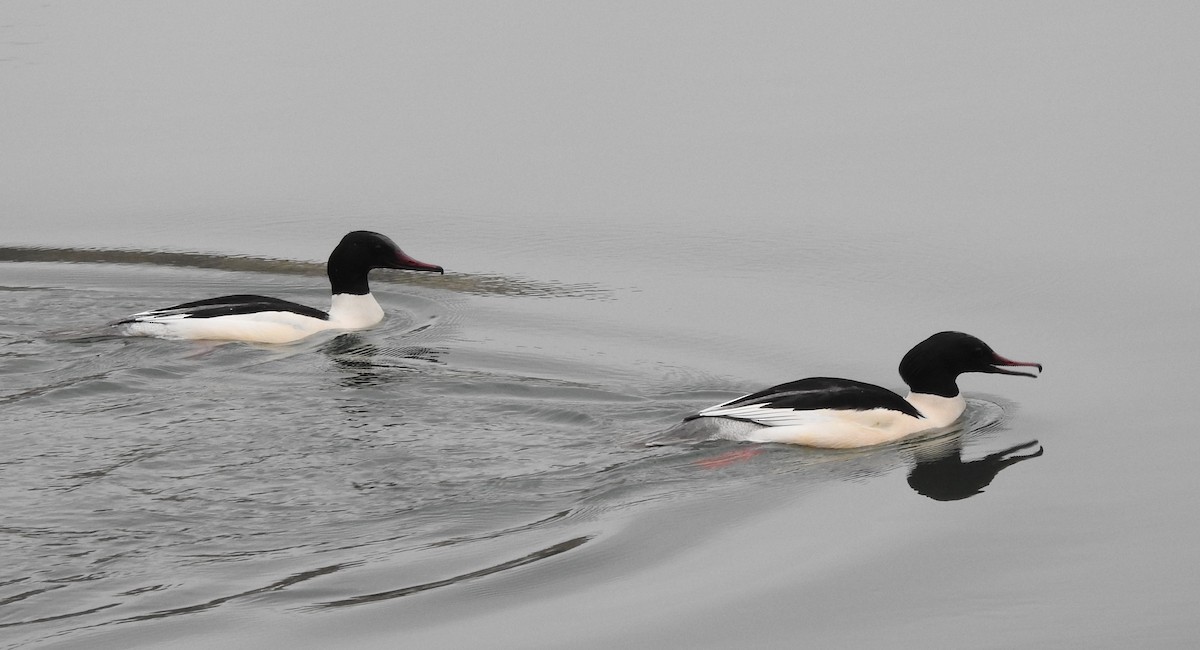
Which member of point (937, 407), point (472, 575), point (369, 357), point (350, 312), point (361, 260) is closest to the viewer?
point (472, 575)

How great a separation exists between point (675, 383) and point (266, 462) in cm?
287

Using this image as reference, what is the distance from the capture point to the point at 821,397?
366 inches

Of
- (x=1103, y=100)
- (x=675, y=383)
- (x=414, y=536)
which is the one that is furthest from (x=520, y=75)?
(x=414, y=536)

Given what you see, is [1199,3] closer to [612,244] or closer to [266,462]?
[612,244]

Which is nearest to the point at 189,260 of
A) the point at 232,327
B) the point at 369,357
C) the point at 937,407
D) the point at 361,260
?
the point at 361,260

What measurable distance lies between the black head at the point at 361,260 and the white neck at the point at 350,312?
55mm

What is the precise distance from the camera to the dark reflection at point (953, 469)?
8.78 m

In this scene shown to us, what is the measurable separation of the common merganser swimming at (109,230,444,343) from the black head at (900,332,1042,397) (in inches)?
160

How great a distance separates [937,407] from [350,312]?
4.71 metres

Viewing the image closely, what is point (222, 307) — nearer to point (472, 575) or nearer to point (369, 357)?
point (369, 357)

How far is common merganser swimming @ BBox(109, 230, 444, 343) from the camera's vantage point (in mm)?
11531

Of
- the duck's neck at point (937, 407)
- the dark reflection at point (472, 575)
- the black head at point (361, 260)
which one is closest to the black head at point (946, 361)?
the duck's neck at point (937, 407)

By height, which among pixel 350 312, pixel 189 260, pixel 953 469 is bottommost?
pixel 953 469

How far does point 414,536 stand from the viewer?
7773 mm
